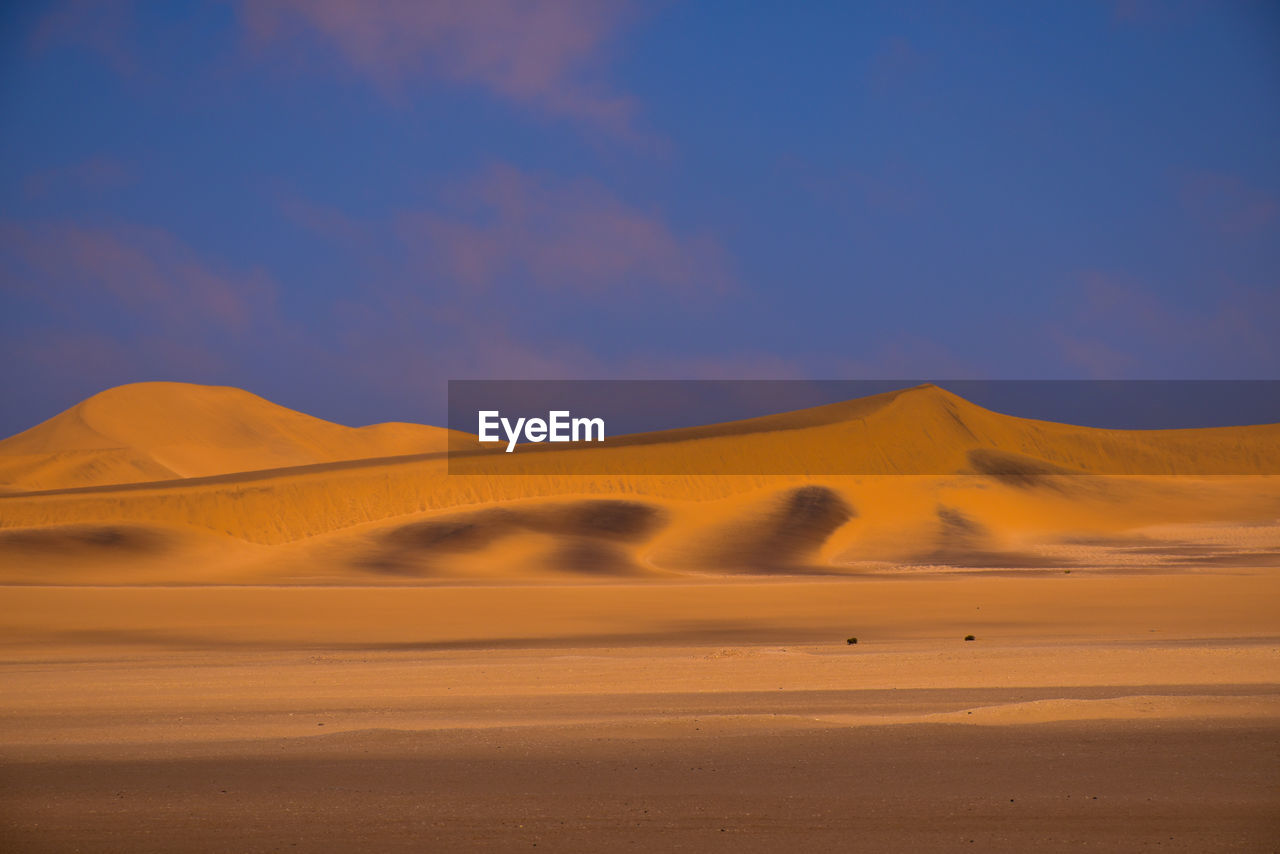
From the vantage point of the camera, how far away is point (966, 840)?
727 cm

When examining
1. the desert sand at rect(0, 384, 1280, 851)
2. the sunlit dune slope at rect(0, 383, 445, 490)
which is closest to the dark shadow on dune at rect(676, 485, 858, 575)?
the desert sand at rect(0, 384, 1280, 851)

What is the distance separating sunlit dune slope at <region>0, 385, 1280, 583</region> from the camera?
46.2 meters

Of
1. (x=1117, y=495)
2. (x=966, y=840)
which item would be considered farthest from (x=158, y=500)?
(x=966, y=840)

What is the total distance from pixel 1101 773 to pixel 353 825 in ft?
18.9

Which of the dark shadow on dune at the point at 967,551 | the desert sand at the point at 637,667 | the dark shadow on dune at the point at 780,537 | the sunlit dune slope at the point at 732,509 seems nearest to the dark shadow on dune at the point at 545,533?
the sunlit dune slope at the point at 732,509

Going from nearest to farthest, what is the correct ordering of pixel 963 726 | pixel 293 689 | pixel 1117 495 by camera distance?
pixel 963 726, pixel 293 689, pixel 1117 495

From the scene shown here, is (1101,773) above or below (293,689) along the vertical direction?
below

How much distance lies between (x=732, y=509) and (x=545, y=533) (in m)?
11.4

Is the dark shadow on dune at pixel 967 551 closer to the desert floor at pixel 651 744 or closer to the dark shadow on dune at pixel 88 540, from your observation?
the desert floor at pixel 651 744

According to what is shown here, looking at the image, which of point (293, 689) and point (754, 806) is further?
point (293, 689)

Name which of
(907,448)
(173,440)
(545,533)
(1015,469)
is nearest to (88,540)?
(545,533)

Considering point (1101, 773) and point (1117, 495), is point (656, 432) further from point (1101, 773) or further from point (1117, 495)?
point (1101, 773)

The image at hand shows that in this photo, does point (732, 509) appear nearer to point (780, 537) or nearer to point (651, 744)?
point (780, 537)

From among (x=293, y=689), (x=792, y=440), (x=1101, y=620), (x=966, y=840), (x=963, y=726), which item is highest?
(x=792, y=440)
